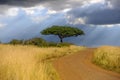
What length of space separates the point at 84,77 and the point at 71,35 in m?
63.8

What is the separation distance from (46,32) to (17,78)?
70.1 m

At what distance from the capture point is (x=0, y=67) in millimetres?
15117

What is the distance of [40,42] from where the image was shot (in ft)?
219

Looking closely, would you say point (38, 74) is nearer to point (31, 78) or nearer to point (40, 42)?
point (31, 78)

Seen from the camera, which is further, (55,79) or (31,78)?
(55,79)

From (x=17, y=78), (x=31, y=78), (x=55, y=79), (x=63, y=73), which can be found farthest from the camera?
(x=63, y=73)

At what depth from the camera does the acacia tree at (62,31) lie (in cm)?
8181

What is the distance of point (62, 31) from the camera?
81.8 metres

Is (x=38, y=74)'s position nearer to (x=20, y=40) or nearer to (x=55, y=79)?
(x=55, y=79)

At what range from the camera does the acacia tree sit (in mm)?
81812

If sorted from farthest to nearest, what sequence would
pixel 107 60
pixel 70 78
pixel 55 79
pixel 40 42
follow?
pixel 40 42 < pixel 107 60 < pixel 70 78 < pixel 55 79

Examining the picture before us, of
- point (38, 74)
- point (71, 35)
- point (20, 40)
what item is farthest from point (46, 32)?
point (38, 74)

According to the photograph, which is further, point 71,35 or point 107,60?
point 71,35

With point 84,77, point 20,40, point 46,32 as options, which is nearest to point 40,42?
point 20,40
